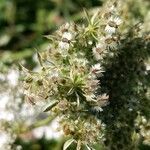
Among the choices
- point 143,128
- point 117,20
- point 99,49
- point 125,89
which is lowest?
point 143,128

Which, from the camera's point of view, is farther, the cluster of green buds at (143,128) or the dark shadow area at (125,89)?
the cluster of green buds at (143,128)

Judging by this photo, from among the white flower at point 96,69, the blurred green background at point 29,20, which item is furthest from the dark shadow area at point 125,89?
the blurred green background at point 29,20

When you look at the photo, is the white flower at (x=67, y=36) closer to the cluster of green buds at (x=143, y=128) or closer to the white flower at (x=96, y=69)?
the white flower at (x=96, y=69)

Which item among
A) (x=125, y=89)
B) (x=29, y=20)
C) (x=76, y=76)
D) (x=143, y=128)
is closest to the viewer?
(x=76, y=76)

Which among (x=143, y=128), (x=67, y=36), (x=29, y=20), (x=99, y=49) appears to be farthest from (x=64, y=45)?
(x=29, y=20)

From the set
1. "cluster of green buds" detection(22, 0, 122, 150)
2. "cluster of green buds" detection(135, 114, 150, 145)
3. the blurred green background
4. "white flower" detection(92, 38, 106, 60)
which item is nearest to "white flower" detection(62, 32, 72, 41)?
"cluster of green buds" detection(22, 0, 122, 150)

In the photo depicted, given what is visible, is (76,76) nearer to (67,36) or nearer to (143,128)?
(67,36)

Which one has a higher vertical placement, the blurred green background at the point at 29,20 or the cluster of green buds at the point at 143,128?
the blurred green background at the point at 29,20

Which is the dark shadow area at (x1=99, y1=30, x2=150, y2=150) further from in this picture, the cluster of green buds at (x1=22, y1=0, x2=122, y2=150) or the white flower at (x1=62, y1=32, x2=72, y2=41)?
the white flower at (x1=62, y1=32, x2=72, y2=41)
